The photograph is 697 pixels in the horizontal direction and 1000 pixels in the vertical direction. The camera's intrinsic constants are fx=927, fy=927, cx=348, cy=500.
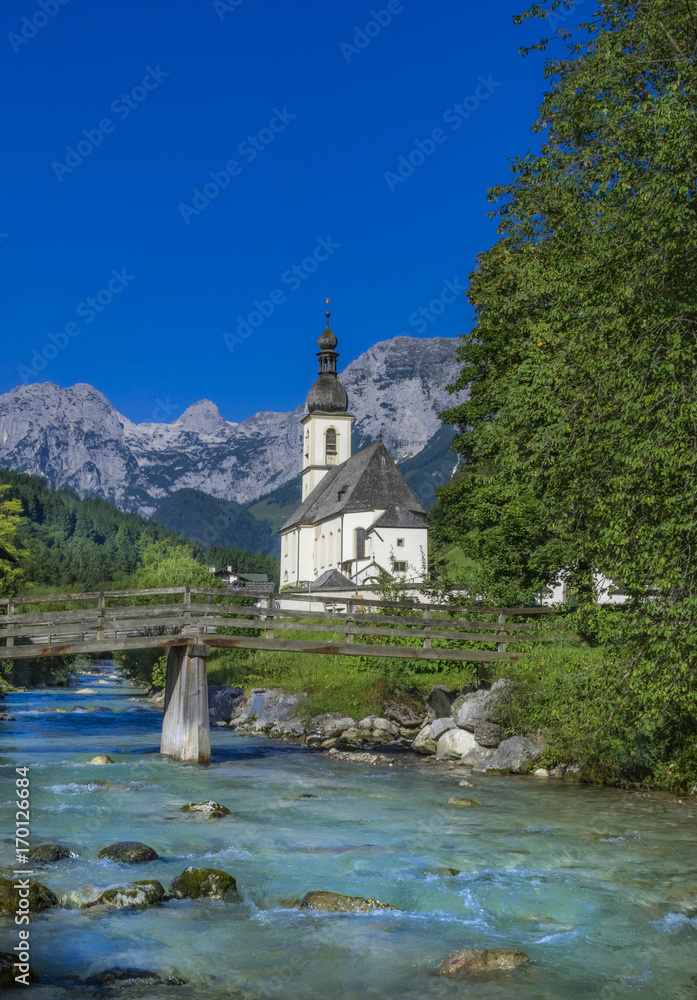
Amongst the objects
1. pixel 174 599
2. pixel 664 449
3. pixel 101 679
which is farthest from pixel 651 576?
pixel 101 679

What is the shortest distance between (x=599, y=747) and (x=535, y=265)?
32.8ft

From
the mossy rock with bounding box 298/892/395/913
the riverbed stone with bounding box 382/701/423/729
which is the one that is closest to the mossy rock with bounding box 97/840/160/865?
the mossy rock with bounding box 298/892/395/913

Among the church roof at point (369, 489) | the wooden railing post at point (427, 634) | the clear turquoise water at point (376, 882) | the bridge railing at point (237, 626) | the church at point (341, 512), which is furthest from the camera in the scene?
the church roof at point (369, 489)

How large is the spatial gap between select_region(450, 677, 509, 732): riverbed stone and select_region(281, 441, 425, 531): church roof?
49.4m

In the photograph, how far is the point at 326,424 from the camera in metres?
97.4

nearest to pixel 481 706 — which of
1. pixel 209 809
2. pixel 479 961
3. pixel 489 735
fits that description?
pixel 489 735

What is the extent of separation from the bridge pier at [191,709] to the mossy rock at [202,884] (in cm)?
1191

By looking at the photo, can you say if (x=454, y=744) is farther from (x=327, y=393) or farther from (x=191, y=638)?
(x=327, y=393)

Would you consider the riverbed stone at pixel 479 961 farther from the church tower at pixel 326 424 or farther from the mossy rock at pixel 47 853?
the church tower at pixel 326 424

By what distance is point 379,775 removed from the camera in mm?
21719

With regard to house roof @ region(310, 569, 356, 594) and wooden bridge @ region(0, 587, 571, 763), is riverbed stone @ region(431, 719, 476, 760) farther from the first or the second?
house roof @ region(310, 569, 356, 594)

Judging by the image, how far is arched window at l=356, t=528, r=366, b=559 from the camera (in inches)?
2997

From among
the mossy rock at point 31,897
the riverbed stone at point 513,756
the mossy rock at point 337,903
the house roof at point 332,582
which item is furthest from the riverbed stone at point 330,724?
the house roof at point 332,582

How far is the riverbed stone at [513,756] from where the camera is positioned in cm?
2202
